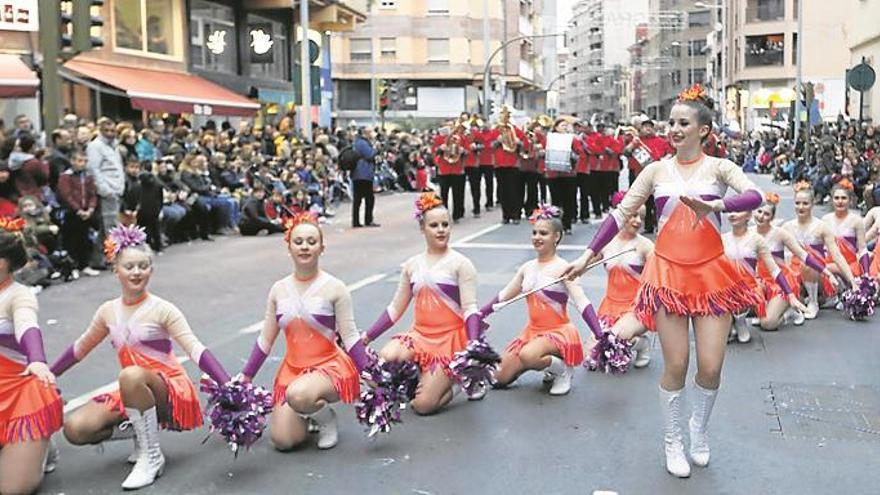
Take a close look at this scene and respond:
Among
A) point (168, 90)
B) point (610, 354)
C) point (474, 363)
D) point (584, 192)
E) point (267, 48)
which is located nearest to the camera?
point (474, 363)

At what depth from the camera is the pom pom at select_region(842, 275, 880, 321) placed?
10.4 meters

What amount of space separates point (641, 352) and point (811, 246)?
327cm

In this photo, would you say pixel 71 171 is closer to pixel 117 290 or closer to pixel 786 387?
pixel 117 290

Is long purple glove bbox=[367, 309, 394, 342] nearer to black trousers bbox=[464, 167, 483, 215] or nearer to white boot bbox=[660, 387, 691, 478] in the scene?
white boot bbox=[660, 387, 691, 478]

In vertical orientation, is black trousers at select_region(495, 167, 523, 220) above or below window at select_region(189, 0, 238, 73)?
below

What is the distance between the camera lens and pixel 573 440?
649 cm

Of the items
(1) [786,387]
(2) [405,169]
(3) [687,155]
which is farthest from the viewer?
(2) [405,169]

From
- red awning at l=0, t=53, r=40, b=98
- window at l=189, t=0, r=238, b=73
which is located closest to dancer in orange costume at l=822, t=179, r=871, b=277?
red awning at l=0, t=53, r=40, b=98

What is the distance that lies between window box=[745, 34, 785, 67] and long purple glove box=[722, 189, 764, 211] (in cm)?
6848

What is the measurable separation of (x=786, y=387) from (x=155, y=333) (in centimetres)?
454

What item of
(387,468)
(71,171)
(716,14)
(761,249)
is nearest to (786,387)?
(761,249)

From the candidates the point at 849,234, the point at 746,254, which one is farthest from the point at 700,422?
the point at 849,234

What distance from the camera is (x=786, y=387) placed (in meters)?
7.79

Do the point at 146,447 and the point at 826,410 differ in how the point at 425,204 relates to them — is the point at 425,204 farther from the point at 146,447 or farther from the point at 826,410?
the point at 826,410
